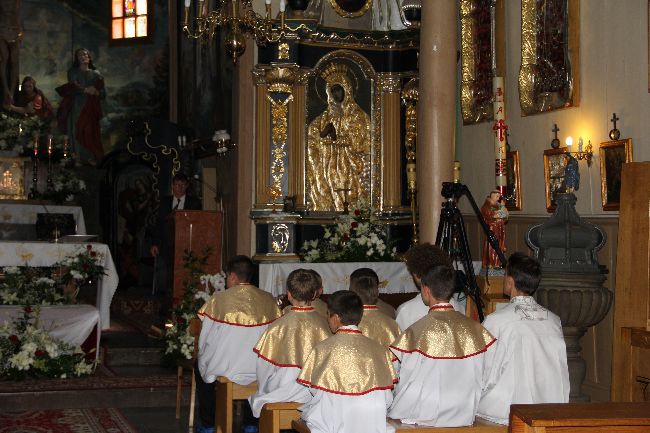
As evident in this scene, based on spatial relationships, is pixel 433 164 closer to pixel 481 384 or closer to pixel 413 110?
pixel 413 110

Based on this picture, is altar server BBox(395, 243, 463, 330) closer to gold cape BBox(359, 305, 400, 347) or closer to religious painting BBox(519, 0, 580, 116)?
gold cape BBox(359, 305, 400, 347)

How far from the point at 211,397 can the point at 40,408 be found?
2121 mm

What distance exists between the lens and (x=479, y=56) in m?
12.5

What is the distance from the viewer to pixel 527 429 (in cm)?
336

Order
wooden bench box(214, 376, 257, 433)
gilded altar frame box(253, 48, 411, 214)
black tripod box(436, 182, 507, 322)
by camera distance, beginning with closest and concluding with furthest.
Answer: wooden bench box(214, 376, 257, 433)
black tripod box(436, 182, 507, 322)
gilded altar frame box(253, 48, 411, 214)

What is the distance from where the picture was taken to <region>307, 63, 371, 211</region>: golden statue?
13.6m

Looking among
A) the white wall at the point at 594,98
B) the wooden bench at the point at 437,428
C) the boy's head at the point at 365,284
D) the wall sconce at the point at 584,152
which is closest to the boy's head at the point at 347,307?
the wooden bench at the point at 437,428

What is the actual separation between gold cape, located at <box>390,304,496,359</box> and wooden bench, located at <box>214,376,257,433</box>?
174cm

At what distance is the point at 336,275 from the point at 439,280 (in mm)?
5851

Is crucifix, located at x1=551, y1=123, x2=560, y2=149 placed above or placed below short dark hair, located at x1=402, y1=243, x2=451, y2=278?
above

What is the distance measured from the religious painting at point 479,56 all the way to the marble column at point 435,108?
1188 millimetres

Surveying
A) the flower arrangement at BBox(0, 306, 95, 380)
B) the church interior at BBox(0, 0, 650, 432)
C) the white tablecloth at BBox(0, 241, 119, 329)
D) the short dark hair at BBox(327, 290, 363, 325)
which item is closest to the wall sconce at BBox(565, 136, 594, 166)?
the church interior at BBox(0, 0, 650, 432)

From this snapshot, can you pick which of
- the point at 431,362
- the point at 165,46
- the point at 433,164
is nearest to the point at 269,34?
the point at 433,164

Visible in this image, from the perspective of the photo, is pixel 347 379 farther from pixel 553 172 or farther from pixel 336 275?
pixel 336 275
